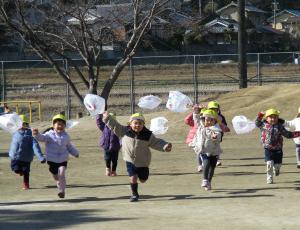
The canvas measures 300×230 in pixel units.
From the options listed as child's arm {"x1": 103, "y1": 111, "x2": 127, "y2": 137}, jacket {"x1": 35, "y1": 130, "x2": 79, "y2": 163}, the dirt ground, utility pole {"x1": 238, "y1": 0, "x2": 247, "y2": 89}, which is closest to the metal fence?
utility pole {"x1": 238, "y1": 0, "x2": 247, "y2": 89}

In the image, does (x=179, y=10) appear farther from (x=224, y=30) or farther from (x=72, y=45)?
(x=224, y=30)

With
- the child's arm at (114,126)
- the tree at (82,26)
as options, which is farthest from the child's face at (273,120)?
the tree at (82,26)

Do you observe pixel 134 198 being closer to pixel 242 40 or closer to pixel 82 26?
pixel 82 26

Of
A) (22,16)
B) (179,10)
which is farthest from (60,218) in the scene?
(179,10)

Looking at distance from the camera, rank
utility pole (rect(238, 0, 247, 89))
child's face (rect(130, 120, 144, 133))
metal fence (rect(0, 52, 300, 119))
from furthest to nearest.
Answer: metal fence (rect(0, 52, 300, 119)), utility pole (rect(238, 0, 247, 89)), child's face (rect(130, 120, 144, 133))

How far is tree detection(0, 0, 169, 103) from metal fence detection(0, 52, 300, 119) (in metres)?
5.33

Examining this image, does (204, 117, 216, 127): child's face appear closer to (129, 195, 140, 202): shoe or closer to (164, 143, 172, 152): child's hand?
(164, 143, 172, 152): child's hand

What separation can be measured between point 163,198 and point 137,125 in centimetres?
118

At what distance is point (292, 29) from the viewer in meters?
86.8

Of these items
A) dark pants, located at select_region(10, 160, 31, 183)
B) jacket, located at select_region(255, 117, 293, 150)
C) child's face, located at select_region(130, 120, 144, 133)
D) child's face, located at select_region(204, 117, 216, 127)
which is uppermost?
child's face, located at select_region(204, 117, 216, 127)

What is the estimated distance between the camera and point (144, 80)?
1668 inches

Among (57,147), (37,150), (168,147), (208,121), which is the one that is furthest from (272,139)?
(37,150)

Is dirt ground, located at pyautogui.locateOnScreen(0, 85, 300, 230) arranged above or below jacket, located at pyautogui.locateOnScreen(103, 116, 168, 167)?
below

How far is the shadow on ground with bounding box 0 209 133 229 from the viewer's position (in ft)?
28.8
